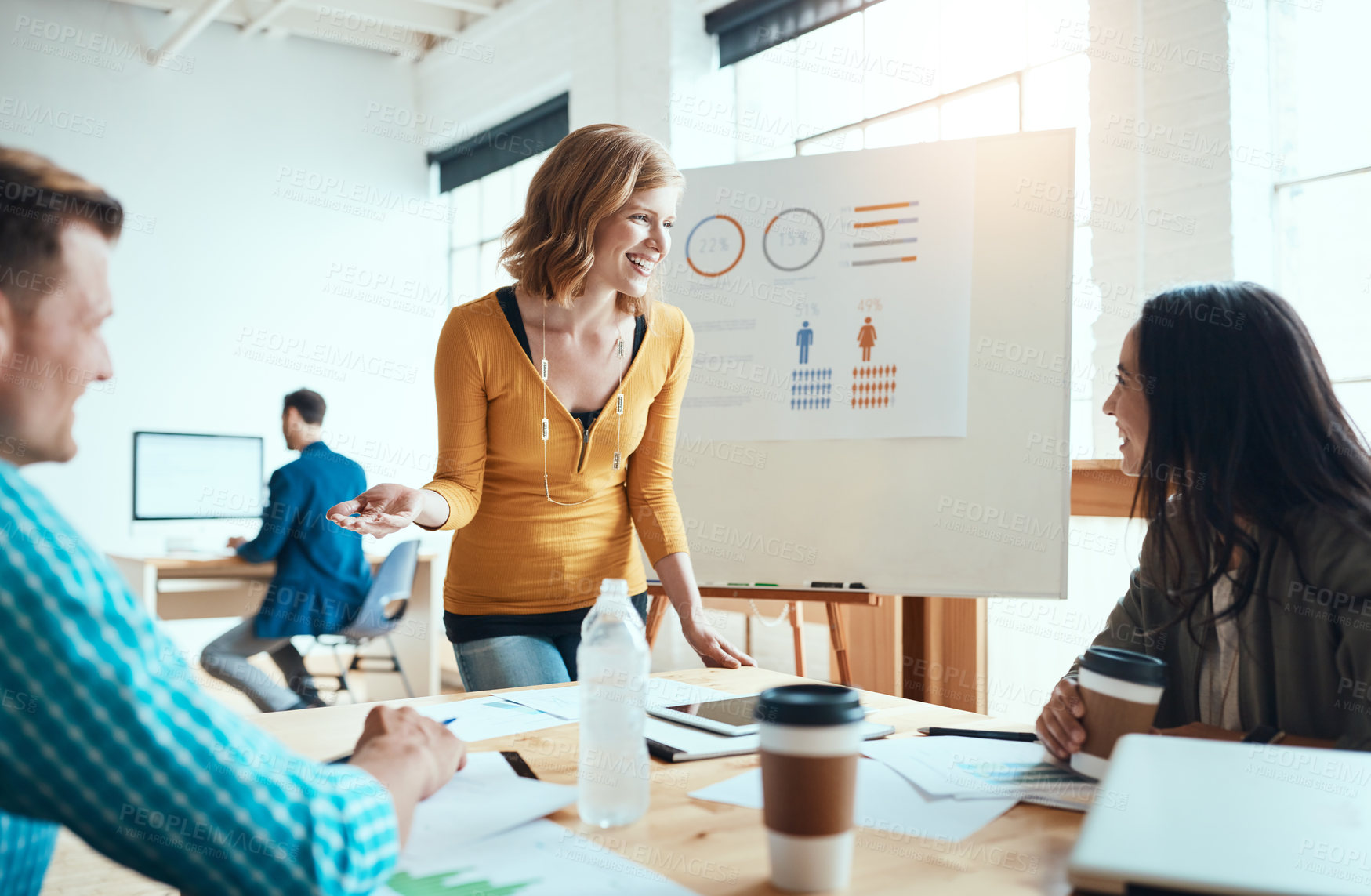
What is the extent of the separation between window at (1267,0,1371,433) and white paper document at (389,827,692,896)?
2.64 metres

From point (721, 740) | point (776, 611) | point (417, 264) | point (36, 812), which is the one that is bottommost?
point (776, 611)

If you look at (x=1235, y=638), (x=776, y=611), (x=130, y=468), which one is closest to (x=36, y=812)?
(x=1235, y=638)

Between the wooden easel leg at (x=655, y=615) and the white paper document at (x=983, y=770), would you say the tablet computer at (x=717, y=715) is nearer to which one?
the white paper document at (x=983, y=770)

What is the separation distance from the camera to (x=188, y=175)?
221 inches

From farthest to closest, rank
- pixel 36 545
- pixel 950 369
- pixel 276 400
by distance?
pixel 276 400, pixel 950 369, pixel 36 545

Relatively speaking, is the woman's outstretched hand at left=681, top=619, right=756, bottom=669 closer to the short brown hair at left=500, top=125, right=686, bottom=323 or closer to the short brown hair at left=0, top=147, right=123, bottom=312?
the short brown hair at left=500, top=125, right=686, bottom=323

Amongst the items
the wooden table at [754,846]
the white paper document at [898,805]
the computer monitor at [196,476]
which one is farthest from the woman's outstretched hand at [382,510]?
the computer monitor at [196,476]

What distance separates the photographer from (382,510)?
1.39 m

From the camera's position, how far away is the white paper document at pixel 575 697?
46.7 inches

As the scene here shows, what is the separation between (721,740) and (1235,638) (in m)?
0.64

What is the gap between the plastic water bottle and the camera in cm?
78

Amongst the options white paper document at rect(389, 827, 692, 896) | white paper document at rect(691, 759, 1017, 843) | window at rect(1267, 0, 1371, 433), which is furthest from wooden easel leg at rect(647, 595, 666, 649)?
window at rect(1267, 0, 1371, 433)

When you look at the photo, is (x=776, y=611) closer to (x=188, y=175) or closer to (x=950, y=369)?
(x=950, y=369)

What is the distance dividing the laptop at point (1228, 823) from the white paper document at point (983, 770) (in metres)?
0.19
